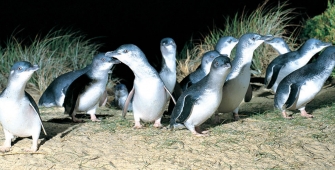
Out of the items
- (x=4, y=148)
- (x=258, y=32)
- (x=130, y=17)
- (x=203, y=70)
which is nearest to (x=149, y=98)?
(x=203, y=70)

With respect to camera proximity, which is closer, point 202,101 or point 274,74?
point 202,101

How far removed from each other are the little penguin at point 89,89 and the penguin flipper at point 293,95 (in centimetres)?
202

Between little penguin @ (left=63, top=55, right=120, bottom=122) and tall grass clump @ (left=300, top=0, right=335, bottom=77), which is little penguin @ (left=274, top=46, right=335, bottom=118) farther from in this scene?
tall grass clump @ (left=300, top=0, right=335, bottom=77)

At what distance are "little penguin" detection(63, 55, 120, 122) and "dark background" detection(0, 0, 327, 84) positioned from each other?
6.45 m

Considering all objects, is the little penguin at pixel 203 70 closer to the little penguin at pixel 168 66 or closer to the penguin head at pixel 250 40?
the little penguin at pixel 168 66

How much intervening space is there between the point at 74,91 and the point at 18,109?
5.08 ft

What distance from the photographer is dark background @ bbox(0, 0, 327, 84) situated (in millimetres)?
13727

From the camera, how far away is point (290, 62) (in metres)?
8.64

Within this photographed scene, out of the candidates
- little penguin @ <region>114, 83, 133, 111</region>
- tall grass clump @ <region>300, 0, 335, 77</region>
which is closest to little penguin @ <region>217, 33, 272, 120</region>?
little penguin @ <region>114, 83, 133, 111</region>

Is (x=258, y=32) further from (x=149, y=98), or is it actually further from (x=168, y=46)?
(x=149, y=98)

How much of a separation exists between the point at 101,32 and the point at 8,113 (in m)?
8.59

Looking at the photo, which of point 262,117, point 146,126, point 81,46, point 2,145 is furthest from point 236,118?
point 81,46

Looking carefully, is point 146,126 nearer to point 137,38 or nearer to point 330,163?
point 330,163

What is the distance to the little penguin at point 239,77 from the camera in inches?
270
